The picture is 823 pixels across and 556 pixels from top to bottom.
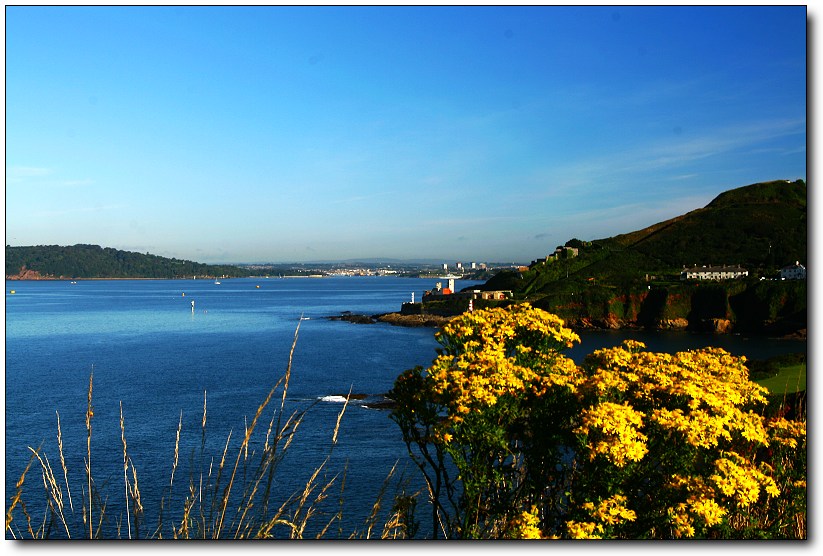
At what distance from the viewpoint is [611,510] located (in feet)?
16.3

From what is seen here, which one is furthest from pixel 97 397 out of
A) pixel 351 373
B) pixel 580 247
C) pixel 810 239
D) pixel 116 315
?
pixel 580 247

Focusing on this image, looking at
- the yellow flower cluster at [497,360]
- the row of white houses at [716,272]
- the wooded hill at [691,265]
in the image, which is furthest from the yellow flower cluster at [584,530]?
the row of white houses at [716,272]

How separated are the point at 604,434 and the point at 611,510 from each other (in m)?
0.55

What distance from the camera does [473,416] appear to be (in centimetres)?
557

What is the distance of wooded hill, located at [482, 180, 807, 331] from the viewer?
2837 inches

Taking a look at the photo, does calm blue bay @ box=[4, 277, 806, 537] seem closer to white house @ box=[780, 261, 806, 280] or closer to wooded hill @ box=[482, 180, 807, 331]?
wooded hill @ box=[482, 180, 807, 331]

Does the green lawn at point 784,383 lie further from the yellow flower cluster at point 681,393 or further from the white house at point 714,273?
the white house at point 714,273

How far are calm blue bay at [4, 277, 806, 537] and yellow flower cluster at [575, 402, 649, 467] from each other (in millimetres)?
1417

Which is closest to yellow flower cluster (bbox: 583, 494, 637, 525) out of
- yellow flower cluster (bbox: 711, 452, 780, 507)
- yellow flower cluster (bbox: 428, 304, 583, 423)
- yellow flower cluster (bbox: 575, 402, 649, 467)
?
yellow flower cluster (bbox: 575, 402, 649, 467)

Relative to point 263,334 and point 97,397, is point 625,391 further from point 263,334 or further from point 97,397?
point 263,334

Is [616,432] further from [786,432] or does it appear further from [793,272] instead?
[793,272]

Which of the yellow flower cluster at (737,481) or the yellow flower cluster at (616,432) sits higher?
the yellow flower cluster at (616,432)

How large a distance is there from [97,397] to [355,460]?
854 inches

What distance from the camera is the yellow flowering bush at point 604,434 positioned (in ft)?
16.4
